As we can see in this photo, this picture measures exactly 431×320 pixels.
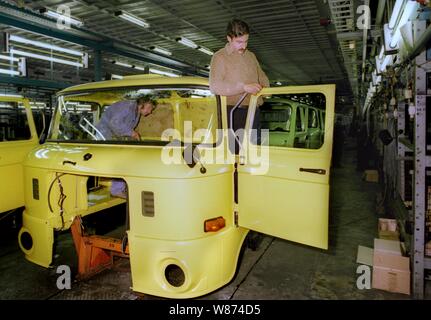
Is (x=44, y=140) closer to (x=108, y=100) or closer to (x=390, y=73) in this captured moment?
(x=108, y=100)

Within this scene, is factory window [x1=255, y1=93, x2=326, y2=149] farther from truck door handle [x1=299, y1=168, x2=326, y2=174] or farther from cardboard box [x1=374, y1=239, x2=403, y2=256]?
truck door handle [x1=299, y1=168, x2=326, y2=174]

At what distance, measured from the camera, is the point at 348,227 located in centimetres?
586

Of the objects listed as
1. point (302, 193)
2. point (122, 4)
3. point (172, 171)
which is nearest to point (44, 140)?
point (172, 171)

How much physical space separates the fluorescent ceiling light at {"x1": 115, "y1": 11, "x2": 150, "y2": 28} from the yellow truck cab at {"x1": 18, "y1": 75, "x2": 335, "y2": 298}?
4258 millimetres

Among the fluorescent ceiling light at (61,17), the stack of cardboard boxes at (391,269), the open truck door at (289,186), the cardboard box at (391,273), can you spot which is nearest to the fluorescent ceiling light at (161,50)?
the fluorescent ceiling light at (61,17)

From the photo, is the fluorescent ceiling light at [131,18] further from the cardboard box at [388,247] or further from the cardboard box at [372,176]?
the cardboard box at [372,176]

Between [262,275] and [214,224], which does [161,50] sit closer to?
[262,275]

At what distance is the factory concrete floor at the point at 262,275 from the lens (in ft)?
11.6

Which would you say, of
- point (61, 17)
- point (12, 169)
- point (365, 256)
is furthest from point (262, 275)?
point (61, 17)

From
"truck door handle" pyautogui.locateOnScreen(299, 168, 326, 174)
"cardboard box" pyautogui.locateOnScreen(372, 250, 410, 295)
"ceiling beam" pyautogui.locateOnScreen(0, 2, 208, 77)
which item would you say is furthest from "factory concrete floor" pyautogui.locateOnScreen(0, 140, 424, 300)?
"ceiling beam" pyautogui.locateOnScreen(0, 2, 208, 77)

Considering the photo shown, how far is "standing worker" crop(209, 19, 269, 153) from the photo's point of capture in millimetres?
3051

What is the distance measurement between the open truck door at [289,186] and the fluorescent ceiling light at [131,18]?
5257mm

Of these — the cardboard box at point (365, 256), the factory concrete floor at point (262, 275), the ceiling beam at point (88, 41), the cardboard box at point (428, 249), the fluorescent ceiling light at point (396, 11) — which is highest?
the ceiling beam at point (88, 41)

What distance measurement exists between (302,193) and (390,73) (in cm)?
365
